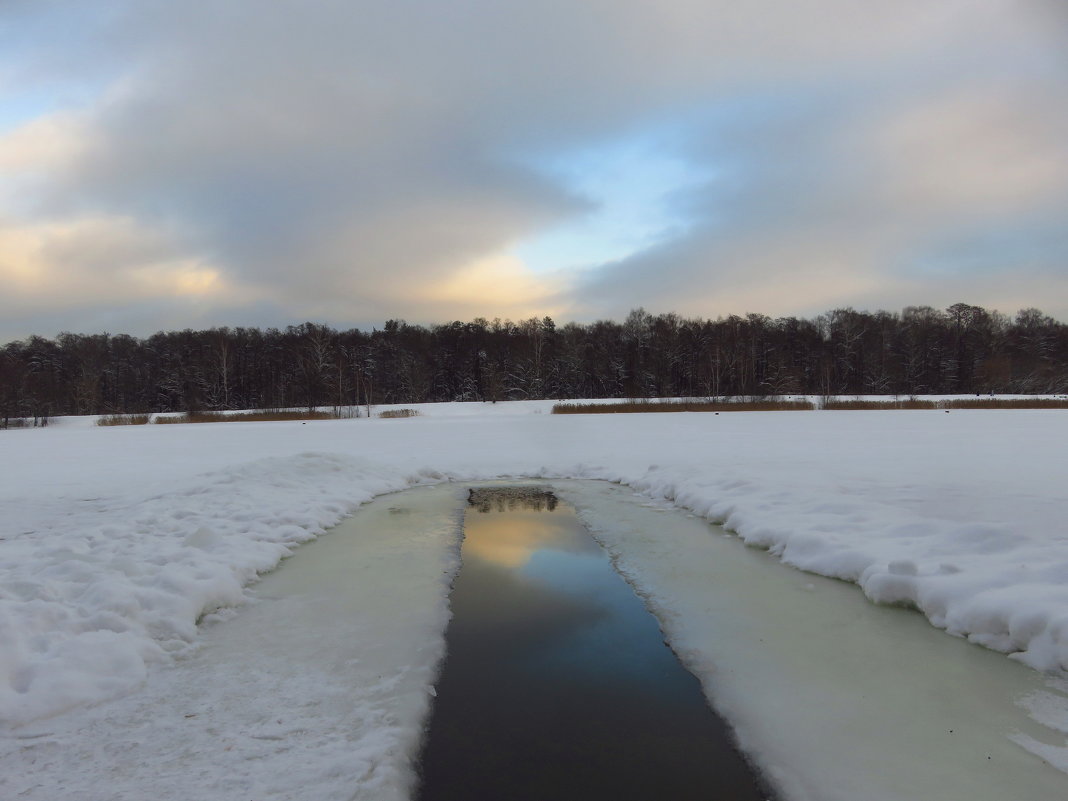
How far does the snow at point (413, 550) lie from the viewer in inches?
127

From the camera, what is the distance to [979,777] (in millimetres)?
2207

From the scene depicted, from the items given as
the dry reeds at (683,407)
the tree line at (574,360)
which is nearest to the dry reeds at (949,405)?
the dry reeds at (683,407)

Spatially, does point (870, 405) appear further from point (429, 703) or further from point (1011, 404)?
point (429, 703)

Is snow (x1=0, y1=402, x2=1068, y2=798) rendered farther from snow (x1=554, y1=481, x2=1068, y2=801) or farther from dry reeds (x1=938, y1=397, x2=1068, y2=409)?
dry reeds (x1=938, y1=397, x2=1068, y2=409)

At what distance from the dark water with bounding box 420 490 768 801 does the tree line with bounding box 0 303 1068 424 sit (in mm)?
45618

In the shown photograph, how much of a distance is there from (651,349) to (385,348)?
101ft

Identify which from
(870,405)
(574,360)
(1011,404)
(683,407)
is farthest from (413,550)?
(574,360)

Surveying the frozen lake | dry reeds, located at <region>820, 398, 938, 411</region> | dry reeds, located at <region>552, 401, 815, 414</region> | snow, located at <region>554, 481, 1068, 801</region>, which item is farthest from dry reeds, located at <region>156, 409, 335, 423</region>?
snow, located at <region>554, 481, 1068, 801</region>

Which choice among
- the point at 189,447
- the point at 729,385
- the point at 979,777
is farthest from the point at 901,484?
the point at 729,385

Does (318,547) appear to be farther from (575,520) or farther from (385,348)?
(385,348)

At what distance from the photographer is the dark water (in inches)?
87.7

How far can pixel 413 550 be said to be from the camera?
5.86 metres

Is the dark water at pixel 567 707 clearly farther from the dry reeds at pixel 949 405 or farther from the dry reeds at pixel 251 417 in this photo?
the dry reeds at pixel 949 405

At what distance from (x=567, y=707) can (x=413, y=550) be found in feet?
11.1
